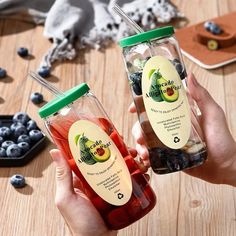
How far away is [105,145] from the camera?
1.31 m

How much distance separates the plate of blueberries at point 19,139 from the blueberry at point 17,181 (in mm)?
68

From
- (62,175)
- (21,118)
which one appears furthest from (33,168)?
(62,175)

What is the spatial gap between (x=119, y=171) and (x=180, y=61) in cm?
26

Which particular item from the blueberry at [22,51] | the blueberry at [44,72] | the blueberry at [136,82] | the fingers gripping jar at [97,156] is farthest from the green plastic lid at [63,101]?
the blueberry at [22,51]

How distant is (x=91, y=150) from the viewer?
1292 millimetres

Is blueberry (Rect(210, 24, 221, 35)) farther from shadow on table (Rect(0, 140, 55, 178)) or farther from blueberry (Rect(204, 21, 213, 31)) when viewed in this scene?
shadow on table (Rect(0, 140, 55, 178))

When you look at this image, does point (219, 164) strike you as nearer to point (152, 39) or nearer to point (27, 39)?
point (152, 39)

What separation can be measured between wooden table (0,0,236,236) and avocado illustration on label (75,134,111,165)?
1.83 ft

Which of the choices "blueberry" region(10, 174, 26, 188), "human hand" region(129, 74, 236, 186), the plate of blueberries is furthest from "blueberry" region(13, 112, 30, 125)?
"human hand" region(129, 74, 236, 186)

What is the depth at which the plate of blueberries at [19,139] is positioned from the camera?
205 cm

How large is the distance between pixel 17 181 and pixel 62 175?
63cm

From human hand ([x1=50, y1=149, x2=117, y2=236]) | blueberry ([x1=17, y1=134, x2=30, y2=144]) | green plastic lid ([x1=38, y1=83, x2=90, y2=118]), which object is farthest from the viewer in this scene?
blueberry ([x1=17, y1=134, x2=30, y2=144])

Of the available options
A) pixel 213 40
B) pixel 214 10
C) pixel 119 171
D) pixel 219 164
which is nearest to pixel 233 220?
pixel 219 164

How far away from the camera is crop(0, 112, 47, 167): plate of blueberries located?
80.7 inches
